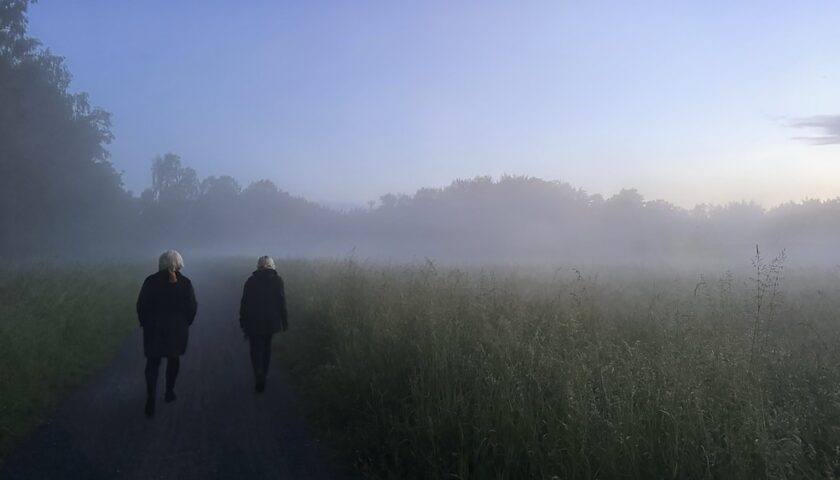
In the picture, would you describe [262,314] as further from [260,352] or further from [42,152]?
[42,152]

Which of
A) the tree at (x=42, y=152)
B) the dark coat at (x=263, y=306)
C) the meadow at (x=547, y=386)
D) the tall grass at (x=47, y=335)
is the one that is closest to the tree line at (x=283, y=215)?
the tree at (x=42, y=152)

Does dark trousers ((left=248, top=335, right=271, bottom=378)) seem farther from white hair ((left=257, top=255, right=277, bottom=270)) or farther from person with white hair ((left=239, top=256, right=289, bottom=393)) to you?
Answer: white hair ((left=257, top=255, right=277, bottom=270))

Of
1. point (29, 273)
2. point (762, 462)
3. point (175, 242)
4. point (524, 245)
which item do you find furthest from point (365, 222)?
point (762, 462)

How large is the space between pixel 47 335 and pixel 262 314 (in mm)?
4395

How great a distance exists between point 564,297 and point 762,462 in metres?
6.81

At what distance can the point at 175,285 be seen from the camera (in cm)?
734

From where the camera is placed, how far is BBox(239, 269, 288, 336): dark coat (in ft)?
26.7

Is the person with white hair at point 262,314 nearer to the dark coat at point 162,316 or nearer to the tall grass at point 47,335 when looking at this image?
the dark coat at point 162,316

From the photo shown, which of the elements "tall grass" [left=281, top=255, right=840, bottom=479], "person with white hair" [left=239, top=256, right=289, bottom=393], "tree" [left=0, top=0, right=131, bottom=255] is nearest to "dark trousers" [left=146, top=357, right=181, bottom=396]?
"person with white hair" [left=239, top=256, right=289, bottom=393]

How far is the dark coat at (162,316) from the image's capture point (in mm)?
7129

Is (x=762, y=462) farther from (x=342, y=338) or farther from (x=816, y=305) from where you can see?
(x=816, y=305)

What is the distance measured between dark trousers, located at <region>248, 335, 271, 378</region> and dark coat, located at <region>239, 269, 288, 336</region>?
0.09m

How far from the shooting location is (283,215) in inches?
4855

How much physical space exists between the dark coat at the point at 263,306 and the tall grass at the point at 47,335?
2.77 meters
